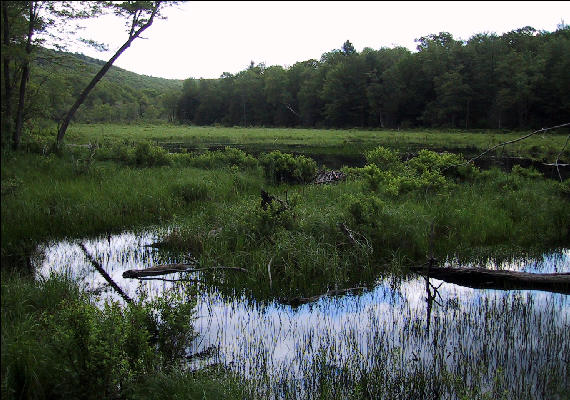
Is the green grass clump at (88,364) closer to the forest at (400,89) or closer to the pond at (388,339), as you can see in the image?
the pond at (388,339)

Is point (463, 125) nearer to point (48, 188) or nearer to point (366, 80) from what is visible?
point (366, 80)

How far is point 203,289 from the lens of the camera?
7.99 meters

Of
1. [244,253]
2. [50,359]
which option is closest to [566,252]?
[244,253]

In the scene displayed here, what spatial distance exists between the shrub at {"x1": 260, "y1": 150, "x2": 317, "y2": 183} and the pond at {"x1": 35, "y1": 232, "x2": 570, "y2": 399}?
10.2 metres

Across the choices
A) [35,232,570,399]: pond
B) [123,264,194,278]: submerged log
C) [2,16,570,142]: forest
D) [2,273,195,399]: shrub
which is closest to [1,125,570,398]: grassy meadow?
[2,273,195,399]: shrub

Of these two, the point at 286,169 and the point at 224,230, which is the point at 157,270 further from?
the point at 286,169

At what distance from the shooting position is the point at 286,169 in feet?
60.7

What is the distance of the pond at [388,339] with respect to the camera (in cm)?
512

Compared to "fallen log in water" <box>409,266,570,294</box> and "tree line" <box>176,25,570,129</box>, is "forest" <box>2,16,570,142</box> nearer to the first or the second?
"tree line" <box>176,25,570,129</box>

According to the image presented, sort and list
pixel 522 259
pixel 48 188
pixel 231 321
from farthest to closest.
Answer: pixel 48 188 < pixel 522 259 < pixel 231 321

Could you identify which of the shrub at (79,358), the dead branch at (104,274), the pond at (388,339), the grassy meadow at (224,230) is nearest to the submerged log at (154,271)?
the pond at (388,339)

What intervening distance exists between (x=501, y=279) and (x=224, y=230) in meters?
5.63

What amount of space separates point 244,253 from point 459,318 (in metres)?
4.15

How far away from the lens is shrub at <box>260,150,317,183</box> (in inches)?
725
